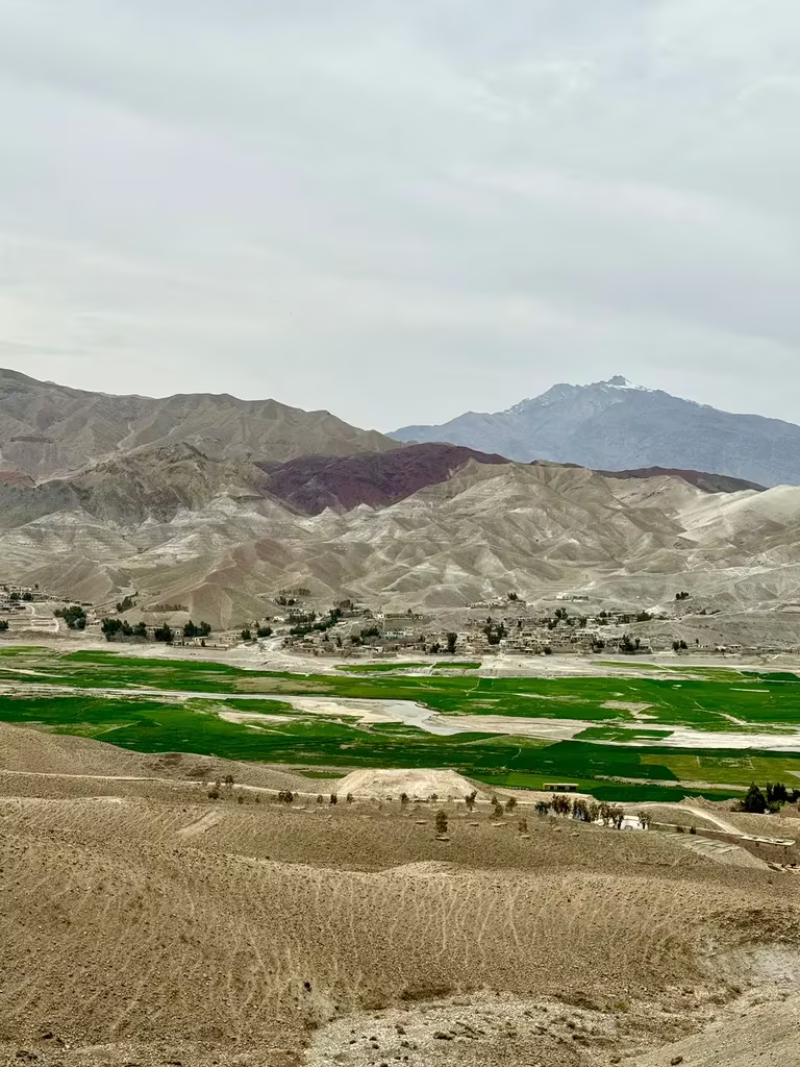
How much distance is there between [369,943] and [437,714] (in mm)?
57640

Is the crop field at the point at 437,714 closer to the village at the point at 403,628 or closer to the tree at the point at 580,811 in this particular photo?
the tree at the point at 580,811

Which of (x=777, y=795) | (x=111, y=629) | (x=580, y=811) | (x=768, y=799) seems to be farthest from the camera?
(x=111, y=629)

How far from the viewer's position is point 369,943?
25141 mm

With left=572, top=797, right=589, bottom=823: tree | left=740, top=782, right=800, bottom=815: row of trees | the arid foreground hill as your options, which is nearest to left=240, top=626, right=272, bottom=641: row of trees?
left=740, top=782, right=800, bottom=815: row of trees

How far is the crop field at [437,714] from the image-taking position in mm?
60625

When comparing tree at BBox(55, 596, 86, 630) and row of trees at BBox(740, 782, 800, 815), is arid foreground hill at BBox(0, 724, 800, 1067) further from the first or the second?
tree at BBox(55, 596, 86, 630)

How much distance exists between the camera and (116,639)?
13488 centimetres

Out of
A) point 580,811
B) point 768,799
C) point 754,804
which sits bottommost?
point 768,799

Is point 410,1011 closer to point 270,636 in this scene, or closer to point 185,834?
point 185,834

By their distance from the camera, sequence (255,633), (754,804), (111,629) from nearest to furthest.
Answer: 1. (754,804)
2. (111,629)
3. (255,633)

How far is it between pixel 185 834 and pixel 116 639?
106173 millimetres

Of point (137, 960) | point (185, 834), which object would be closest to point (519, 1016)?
point (137, 960)

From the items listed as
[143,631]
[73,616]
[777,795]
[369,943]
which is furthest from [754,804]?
[73,616]

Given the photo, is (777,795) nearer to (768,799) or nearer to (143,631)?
(768,799)
